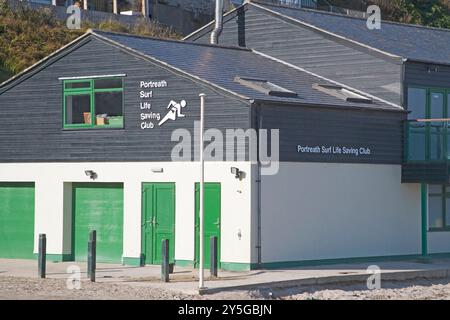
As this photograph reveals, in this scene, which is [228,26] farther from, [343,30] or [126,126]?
[126,126]

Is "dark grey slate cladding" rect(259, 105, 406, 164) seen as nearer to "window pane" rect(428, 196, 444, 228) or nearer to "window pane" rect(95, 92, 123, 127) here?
"window pane" rect(428, 196, 444, 228)

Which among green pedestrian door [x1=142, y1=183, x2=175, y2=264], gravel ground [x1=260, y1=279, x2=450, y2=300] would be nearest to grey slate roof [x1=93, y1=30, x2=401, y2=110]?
green pedestrian door [x1=142, y1=183, x2=175, y2=264]

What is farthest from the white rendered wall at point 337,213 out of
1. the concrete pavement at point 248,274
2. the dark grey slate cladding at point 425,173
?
the concrete pavement at point 248,274

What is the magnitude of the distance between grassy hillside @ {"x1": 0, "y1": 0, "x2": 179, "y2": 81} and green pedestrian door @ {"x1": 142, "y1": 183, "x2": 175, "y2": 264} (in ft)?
50.6

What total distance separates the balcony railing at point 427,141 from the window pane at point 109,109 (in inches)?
306

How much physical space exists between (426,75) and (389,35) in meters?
3.88

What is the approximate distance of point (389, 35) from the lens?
34719 millimetres

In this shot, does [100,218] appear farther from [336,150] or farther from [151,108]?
[336,150]

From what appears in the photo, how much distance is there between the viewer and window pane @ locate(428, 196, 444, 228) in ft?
102

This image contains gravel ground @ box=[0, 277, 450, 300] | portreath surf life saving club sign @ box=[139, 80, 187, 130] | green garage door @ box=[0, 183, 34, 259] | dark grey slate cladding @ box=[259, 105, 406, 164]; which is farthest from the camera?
green garage door @ box=[0, 183, 34, 259]

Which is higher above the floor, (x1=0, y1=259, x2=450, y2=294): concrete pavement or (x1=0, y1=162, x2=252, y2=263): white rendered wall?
(x1=0, y1=162, x2=252, y2=263): white rendered wall

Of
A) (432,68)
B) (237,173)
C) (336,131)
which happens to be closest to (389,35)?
(432,68)

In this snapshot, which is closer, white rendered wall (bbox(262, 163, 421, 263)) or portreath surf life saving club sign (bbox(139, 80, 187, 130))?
white rendered wall (bbox(262, 163, 421, 263))

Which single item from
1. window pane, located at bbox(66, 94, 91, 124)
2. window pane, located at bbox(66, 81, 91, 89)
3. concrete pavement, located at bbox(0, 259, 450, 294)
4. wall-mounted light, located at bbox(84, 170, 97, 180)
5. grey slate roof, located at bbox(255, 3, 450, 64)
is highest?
grey slate roof, located at bbox(255, 3, 450, 64)
